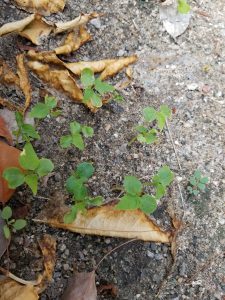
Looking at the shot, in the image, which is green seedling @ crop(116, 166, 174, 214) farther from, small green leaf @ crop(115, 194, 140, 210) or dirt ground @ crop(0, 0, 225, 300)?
dirt ground @ crop(0, 0, 225, 300)

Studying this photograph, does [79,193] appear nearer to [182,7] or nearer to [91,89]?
[91,89]

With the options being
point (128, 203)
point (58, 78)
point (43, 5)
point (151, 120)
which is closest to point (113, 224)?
point (128, 203)

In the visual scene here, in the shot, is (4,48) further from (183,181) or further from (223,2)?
(223,2)

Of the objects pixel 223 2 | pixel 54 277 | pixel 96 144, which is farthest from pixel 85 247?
pixel 223 2

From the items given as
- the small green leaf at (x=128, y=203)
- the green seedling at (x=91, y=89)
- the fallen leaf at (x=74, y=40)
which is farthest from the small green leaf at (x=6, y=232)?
the fallen leaf at (x=74, y=40)

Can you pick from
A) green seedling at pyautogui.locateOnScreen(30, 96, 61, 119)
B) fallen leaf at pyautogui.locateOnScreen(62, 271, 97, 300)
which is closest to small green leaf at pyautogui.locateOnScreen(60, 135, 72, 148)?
green seedling at pyautogui.locateOnScreen(30, 96, 61, 119)

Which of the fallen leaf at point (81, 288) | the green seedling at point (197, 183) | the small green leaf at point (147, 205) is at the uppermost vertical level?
the small green leaf at point (147, 205)

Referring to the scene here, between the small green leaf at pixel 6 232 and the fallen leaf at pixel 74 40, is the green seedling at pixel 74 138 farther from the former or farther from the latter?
the fallen leaf at pixel 74 40
